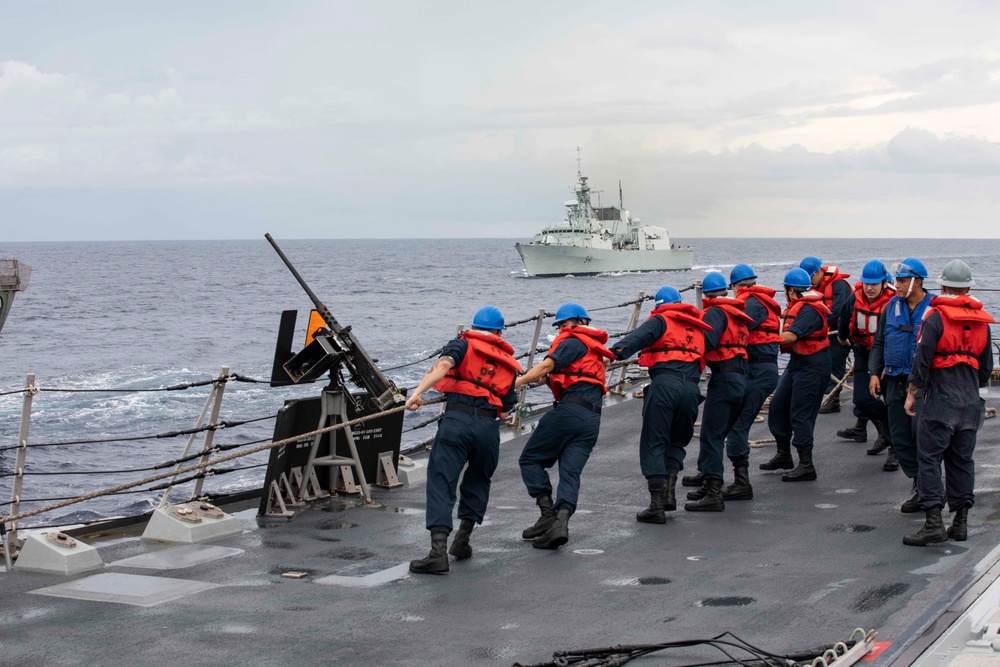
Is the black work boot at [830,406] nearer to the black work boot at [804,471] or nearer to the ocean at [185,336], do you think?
the black work boot at [804,471]

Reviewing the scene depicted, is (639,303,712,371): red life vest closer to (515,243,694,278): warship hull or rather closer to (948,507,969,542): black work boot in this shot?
(948,507,969,542): black work boot

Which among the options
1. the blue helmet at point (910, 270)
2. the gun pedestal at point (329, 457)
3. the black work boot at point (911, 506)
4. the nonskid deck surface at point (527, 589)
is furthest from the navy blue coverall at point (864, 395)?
the gun pedestal at point (329, 457)

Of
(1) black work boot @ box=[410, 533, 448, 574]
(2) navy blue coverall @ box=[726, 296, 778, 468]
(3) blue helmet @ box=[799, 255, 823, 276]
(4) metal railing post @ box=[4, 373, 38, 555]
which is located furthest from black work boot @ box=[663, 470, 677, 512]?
(4) metal railing post @ box=[4, 373, 38, 555]

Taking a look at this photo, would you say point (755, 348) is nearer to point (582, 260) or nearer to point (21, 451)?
point (21, 451)

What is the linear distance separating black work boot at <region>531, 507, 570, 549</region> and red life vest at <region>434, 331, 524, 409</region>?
93cm

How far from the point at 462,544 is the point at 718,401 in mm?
2698

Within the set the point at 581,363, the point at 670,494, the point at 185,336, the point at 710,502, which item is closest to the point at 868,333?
the point at 710,502

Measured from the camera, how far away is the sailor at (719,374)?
8.79 metres

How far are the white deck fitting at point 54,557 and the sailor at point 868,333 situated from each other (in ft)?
21.3

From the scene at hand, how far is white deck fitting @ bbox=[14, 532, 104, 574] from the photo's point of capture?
6.98 metres

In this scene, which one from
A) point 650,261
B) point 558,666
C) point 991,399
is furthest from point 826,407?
point 650,261

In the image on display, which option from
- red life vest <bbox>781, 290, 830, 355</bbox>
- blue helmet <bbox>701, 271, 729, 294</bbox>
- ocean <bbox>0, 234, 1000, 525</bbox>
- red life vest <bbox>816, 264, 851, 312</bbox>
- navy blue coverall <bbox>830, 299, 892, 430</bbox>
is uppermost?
blue helmet <bbox>701, 271, 729, 294</bbox>

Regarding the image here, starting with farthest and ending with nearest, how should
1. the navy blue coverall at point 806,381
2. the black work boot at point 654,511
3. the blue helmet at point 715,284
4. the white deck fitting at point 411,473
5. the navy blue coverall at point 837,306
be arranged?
the navy blue coverall at point 837,306 → the white deck fitting at point 411,473 → the navy blue coverall at point 806,381 → the blue helmet at point 715,284 → the black work boot at point 654,511

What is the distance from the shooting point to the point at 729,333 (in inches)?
349
